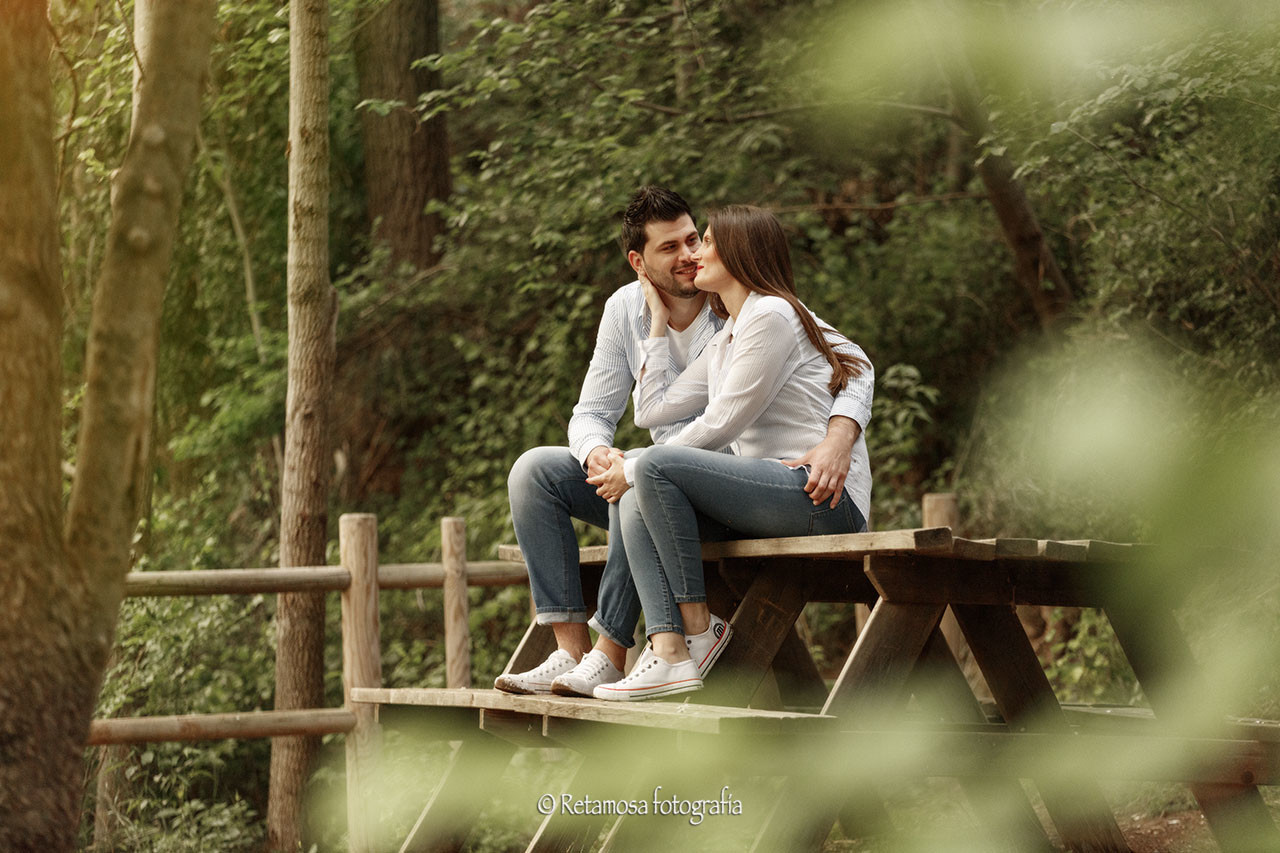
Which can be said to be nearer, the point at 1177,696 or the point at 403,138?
the point at 1177,696

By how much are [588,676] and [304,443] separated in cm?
264

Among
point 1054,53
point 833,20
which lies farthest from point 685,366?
point 833,20

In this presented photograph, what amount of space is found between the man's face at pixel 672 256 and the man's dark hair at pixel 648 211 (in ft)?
0.06

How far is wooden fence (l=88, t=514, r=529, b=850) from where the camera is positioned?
488 centimetres

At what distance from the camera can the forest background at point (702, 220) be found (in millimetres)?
5543

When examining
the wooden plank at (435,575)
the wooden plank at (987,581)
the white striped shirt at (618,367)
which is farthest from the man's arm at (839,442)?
the wooden plank at (435,575)

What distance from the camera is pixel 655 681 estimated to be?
323 cm

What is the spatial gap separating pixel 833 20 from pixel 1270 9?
305 cm

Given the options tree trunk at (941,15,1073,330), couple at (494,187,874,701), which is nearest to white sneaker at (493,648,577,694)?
couple at (494,187,874,701)

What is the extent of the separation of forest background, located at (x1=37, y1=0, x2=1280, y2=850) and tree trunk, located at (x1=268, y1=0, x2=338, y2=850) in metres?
0.18

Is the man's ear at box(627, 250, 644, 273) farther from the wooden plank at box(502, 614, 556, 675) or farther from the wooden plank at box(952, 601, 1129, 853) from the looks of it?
the wooden plank at box(952, 601, 1129, 853)

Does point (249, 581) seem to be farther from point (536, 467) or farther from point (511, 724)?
point (536, 467)

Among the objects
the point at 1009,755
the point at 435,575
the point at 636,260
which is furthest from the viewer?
the point at 435,575

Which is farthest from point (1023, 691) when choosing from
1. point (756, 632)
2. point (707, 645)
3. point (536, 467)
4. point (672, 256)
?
point (672, 256)
